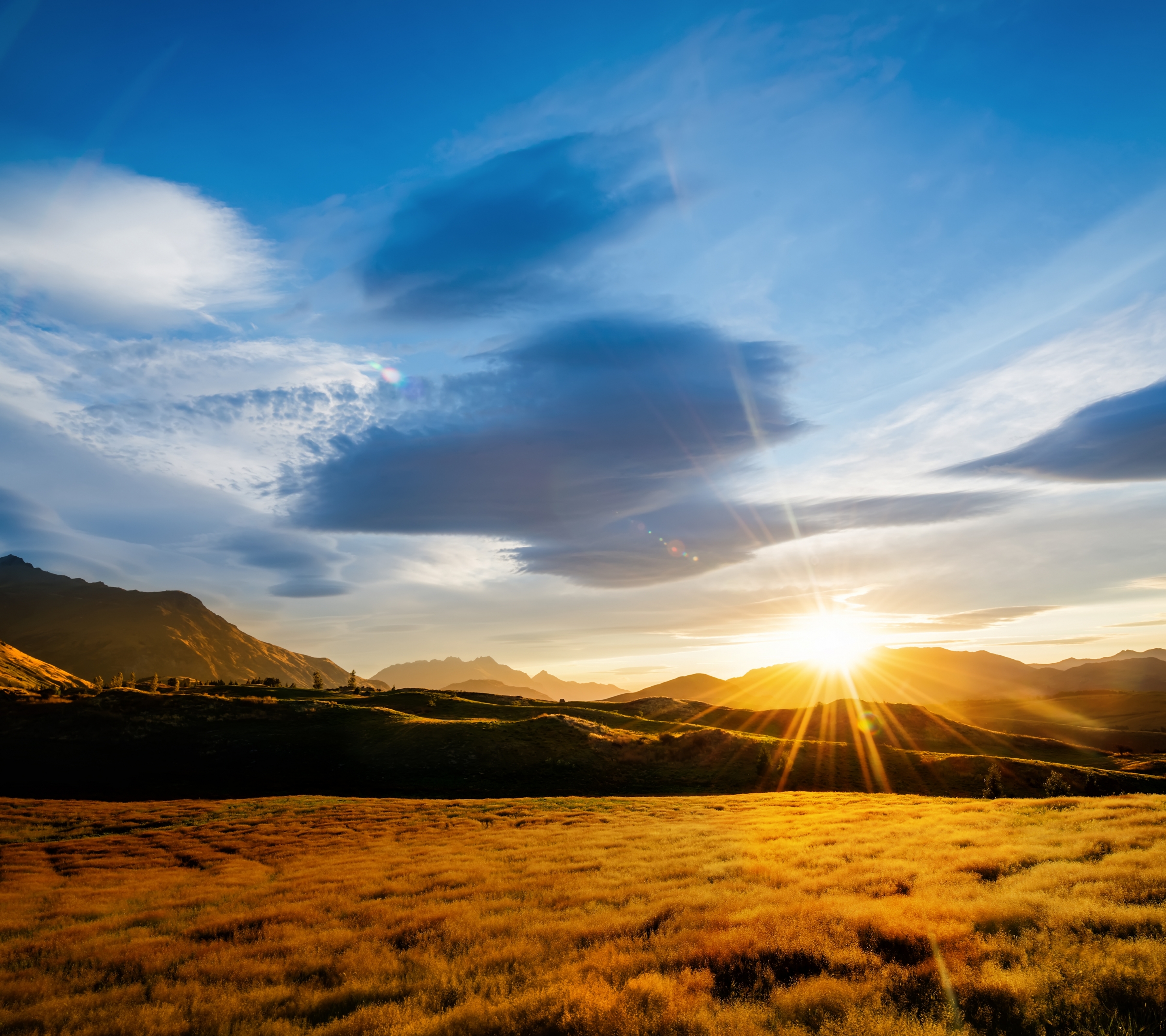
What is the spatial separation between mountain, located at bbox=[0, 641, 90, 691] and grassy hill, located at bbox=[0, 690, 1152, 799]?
61142 millimetres

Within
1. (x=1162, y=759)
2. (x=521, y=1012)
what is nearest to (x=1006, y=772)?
(x=1162, y=759)

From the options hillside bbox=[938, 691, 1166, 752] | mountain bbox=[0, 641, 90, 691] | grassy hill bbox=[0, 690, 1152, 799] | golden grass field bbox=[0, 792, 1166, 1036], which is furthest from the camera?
hillside bbox=[938, 691, 1166, 752]

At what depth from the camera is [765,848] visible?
1850 centimetres

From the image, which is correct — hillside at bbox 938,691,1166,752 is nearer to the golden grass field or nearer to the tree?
the tree

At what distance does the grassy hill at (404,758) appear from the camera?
47.0 meters

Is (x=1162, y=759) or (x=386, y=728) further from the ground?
(x=386, y=728)

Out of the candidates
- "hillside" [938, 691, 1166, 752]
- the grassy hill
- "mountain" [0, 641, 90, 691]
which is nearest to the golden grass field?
the grassy hill

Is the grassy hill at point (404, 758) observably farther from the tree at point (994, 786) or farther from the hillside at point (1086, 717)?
the hillside at point (1086, 717)

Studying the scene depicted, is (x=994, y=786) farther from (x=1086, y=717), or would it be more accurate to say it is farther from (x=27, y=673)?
(x=27, y=673)

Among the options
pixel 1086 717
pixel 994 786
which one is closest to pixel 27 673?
pixel 994 786

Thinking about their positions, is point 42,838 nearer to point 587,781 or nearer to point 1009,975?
point 587,781

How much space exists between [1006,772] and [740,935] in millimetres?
56529

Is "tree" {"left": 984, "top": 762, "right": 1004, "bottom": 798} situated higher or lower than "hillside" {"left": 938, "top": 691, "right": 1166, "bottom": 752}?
higher

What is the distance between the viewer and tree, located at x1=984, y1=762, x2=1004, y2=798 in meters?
41.6
